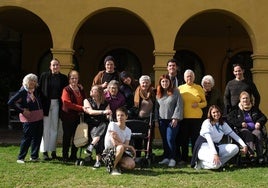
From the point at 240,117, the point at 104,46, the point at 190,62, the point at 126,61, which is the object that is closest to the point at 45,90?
the point at 240,117

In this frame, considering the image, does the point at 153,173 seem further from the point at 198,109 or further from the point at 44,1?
the point at 44,1

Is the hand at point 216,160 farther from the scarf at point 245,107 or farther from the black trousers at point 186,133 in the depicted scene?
the scarf at point 245,107

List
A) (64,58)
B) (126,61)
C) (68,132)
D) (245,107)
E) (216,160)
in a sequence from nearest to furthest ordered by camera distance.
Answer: (216,160)
(245,107)
(68,132)
(64,58)
(126,61)

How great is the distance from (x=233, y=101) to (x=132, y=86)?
180 cm

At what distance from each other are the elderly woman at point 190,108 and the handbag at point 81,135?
1.66 m

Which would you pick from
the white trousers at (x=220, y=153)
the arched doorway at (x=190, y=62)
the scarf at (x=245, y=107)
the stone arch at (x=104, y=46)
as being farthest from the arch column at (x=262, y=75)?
the stone arch at (x=104, y=46)

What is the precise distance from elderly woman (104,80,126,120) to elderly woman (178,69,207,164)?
1082 millimetres

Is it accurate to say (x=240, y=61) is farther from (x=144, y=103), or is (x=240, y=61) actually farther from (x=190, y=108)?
(x=144, y=103)

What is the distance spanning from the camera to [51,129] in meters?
7.49

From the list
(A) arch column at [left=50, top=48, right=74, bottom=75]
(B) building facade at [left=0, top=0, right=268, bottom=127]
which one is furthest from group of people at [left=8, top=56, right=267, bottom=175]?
(B) building facade at [left=0, top=0, right=268, bottom=127]

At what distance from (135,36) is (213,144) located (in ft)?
26.1

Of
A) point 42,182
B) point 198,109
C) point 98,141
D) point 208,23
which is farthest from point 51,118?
point 208,23

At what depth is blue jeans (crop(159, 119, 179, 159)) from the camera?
7.10 m

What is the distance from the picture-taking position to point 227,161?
6875 mm
